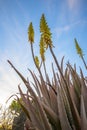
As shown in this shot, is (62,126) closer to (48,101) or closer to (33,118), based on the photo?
(33,118)

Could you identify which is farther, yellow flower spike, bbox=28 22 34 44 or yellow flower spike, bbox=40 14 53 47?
yellow flower spike, bbox=28 22 34 44

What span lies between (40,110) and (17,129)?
757 millimetres

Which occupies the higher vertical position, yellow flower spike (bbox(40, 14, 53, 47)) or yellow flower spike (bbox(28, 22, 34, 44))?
yellow flower spike (bbox(28, 22, 34, 44))

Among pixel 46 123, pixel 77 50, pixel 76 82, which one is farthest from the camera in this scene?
pixel 77 50

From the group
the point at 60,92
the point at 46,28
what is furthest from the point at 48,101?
the point at 46,28

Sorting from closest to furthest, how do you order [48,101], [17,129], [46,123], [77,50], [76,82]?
1. [46,123]
2. [48,101]
3. [76,82]
4. [17,129]
5. [77,50]

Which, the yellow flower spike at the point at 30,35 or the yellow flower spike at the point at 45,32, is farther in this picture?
the yellow flower spike at the point at 30,35

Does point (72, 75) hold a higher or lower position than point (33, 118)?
higher

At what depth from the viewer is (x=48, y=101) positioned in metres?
1.17

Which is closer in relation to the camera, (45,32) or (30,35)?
(45,32)

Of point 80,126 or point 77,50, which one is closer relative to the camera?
point 80,126

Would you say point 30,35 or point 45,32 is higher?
point 30,35

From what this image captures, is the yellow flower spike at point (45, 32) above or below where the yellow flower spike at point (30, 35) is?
below

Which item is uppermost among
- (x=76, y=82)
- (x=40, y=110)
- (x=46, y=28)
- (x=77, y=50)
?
(x=77, y=50)
